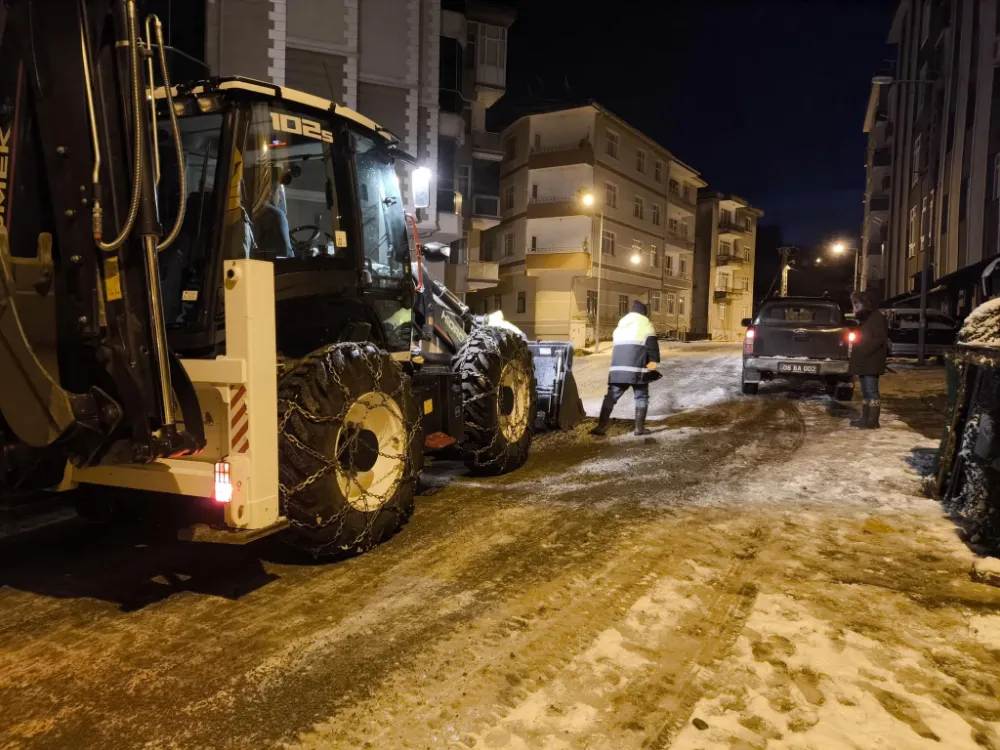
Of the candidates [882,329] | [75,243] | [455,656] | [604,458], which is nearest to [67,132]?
[75,243]

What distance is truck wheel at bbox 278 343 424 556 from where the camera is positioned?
155 inches

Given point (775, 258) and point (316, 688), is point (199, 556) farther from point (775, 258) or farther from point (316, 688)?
point (775, 258)

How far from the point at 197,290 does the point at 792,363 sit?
10.6 meters

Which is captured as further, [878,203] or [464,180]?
[878,203]

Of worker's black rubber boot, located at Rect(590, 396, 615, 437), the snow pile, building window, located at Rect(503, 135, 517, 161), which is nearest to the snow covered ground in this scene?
worker's black rubber boot, located at Rect(590, 396, 615, 437)

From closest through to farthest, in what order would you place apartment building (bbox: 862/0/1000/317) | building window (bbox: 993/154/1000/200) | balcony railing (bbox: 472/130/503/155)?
building window (bbox: 993/154/1000/200) → apartment building (bbox: 862/0/1000/317) → balcony railing (bbox: 472/130/503/155)

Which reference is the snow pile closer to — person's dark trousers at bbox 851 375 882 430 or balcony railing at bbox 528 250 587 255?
person's dark trousers at bbox 851 375 882 430

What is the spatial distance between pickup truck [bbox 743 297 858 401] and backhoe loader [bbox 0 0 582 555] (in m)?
8.51

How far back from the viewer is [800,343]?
476 inches

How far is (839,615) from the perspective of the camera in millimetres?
3572

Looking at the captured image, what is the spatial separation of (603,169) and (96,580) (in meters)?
34.5

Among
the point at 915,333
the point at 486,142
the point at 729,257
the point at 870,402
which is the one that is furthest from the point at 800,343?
the point at 729,257

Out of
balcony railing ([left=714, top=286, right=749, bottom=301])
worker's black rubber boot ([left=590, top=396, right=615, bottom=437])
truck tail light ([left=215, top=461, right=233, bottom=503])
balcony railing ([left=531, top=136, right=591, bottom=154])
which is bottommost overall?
worker's black rubber boot ([left=590, top=396, right=615, bottom=437])

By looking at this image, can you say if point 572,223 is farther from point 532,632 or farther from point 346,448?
point 532,632
